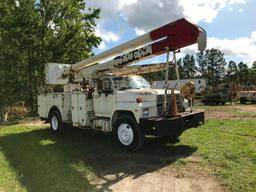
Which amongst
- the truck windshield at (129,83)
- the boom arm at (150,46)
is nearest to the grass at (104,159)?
the truck windshield at (129,83)

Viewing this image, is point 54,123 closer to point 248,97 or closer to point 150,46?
point 150,46

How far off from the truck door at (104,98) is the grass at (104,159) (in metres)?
1.02

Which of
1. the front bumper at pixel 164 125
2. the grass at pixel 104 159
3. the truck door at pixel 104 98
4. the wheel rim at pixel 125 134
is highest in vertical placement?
the truck door at pixel 104 98

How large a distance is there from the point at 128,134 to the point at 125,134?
114 millimetres

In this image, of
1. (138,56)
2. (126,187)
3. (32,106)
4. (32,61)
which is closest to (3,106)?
(32,106)

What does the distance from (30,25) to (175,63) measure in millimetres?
14166

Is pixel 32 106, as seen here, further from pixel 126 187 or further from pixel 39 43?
pixel 126 187

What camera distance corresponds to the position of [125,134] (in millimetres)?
9664

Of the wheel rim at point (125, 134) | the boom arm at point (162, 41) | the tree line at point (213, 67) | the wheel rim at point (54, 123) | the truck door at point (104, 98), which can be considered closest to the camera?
the boom arm at point (162, 41)

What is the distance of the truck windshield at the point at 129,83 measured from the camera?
423 inches

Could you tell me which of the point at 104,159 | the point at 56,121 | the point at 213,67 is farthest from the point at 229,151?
the point at 213,67

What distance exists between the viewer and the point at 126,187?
266 inches

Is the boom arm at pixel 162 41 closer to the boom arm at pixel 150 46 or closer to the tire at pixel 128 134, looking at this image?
the boom arm at pixel 150 46

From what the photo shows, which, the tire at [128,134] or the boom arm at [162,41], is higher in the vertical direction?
the boom arm at [162,41]
